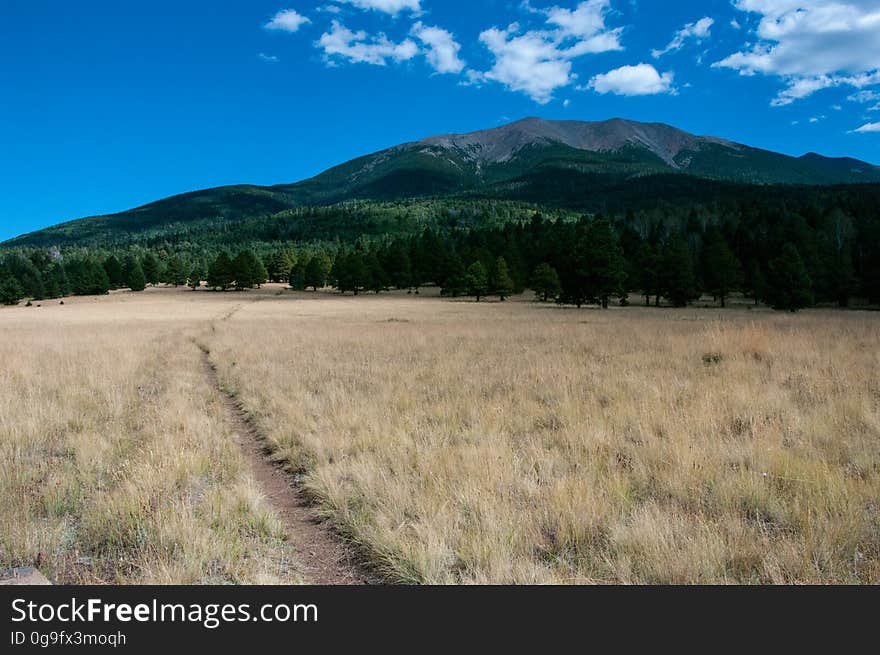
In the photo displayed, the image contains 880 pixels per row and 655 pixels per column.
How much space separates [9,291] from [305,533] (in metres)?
113

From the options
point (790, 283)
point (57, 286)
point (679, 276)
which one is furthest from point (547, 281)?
point (57, 286)

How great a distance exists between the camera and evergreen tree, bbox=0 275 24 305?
284 ft

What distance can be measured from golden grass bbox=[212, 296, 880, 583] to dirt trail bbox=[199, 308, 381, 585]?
0.19 metres

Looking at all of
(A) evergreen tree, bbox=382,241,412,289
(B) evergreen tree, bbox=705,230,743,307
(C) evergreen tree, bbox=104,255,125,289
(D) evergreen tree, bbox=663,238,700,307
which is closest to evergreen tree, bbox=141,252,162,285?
(C) evergreen tree, bbox=104,255,125,289

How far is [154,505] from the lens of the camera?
17.0ft

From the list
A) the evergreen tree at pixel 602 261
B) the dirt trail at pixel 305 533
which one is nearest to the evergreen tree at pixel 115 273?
the evergreen tree at pixel 602 261

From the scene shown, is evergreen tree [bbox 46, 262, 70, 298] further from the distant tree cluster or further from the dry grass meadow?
the dry grass meadow

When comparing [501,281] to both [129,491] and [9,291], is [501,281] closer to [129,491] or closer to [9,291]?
[129,491]

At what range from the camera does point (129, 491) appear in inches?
211

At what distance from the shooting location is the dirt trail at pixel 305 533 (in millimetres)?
4145
